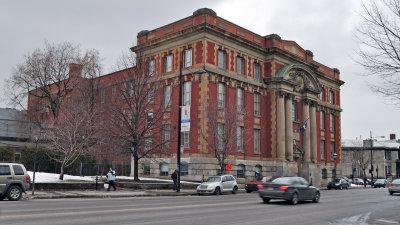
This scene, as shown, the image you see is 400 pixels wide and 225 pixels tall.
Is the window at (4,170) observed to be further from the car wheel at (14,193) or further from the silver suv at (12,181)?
the car wheel at (14,193)

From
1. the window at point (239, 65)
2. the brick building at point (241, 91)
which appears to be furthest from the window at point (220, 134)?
the window at point (239, 65)

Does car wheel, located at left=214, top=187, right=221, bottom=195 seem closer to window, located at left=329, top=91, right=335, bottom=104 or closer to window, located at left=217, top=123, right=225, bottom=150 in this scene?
window, located at left=217, top=123, right=225, bottom=150

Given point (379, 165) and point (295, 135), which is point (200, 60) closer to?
point (295, 135)

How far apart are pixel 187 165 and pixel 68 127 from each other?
1280cm

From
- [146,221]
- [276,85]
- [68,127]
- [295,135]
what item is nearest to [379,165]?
[295,135]

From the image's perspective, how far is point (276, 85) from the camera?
46.2 meters

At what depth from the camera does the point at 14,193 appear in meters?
18.8

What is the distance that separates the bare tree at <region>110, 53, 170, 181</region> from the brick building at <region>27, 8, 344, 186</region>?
1.84 meters

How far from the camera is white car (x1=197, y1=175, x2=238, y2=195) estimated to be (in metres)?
28.0

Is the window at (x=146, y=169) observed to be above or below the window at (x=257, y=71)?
below

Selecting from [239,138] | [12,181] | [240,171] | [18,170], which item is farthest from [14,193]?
Answer: [240,171]

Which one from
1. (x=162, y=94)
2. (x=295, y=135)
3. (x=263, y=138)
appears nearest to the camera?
(x=162, y=94)

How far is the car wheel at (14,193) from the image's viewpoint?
734 inches

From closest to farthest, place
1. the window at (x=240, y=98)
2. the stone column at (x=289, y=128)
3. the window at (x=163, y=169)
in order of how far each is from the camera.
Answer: the window at (x=163, y=169) → the window at (x=240, y=98) → the stone column at (x=289, y=128)
